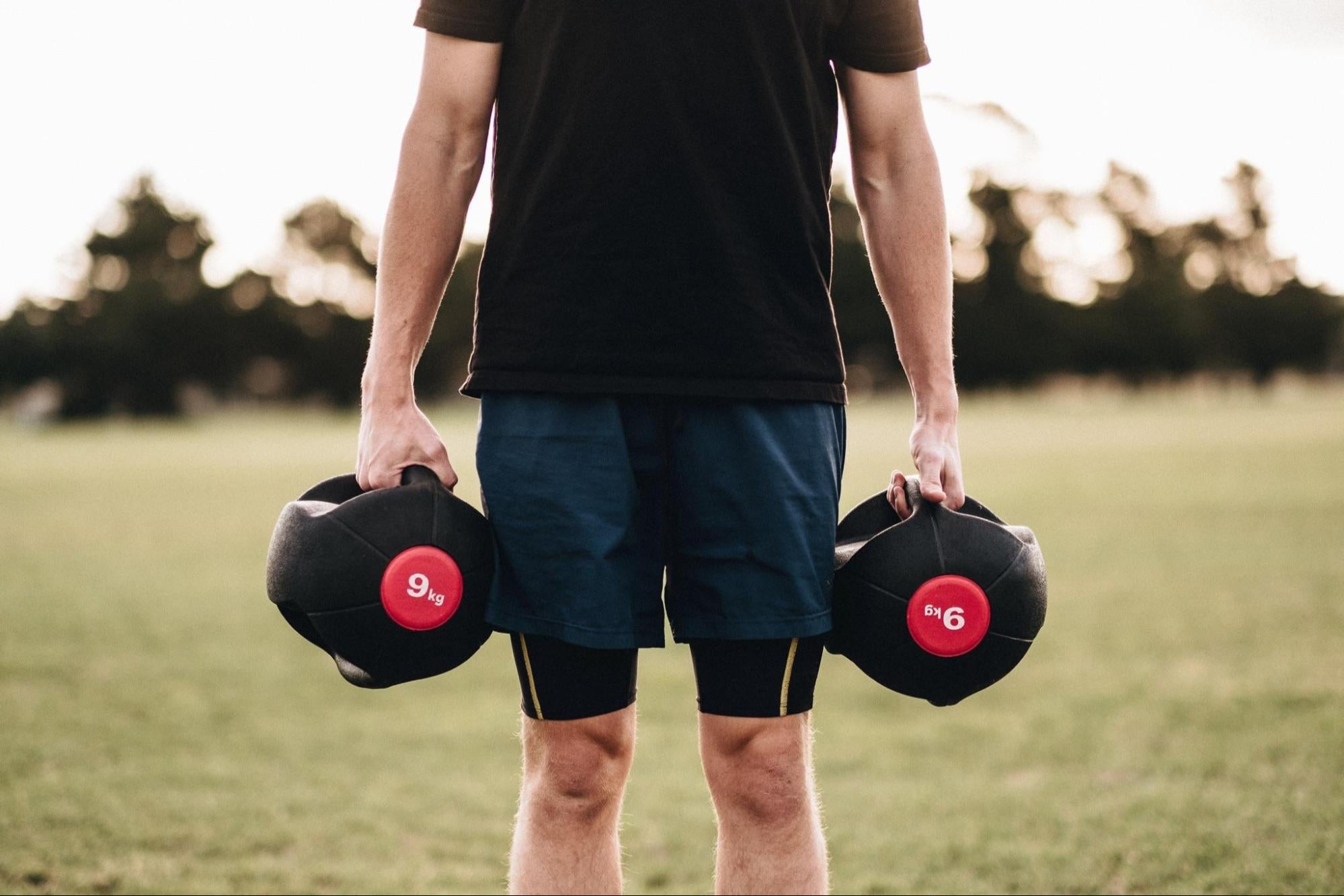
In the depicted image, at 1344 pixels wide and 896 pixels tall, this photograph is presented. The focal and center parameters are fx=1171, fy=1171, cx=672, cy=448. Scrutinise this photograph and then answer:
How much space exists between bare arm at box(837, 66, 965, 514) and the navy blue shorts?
0.26 m

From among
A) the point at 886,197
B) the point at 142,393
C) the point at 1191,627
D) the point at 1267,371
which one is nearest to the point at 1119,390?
the point at 1267,371

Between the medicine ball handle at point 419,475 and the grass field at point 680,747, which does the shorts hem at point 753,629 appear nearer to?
the medicine ball handle at point 419,475

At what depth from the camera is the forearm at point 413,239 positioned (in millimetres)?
1774

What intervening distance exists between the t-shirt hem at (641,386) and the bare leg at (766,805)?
18.9 inches

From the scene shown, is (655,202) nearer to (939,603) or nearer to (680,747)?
(939,603)

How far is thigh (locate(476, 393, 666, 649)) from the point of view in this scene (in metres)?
1.66

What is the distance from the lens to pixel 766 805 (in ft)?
5.67

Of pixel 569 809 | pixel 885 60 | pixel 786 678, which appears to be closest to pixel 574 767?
pixel 569 809

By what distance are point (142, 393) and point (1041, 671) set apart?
50.9 meters

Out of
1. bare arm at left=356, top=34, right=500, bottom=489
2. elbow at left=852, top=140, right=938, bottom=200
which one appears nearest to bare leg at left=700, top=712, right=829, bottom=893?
bare arm at left=356, top=34, right=500, bottom=489

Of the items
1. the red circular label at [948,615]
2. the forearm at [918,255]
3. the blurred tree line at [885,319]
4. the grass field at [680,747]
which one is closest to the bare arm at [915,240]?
the forearm at [918,255]

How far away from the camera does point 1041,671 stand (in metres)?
5.58

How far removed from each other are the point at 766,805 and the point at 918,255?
2.95 feet

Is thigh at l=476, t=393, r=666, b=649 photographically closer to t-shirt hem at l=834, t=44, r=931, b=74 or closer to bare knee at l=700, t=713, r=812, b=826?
bare knee at l=700, t=713, r=812, b=826
